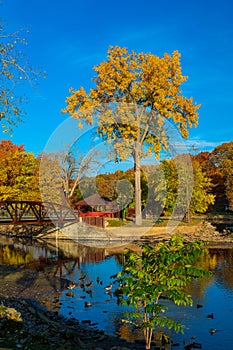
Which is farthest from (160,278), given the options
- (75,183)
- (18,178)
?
(75,183)

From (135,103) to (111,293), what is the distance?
2584cm

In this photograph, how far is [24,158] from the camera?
48344mm

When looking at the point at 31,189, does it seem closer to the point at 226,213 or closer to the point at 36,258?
the point at 36,258

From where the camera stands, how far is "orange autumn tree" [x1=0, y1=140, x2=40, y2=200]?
1809 inches

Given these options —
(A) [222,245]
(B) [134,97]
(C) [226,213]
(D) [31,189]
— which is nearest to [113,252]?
(A) [222,245]

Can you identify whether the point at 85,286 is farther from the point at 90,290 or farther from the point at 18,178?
the point at 18,178

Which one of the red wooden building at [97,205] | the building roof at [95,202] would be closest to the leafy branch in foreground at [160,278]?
the red wooden building at [97,205]

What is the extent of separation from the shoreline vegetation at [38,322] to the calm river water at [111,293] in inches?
24.3

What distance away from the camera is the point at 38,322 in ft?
42.1

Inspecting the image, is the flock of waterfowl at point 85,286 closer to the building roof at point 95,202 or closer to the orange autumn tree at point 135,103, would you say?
the orange autumn tree at point 135,103

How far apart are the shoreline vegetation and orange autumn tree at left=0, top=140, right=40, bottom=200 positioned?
23372 mm

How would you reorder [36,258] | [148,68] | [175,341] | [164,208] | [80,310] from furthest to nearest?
[164,208] < [148,68] < [36,258] < [80,310] < [175,341]

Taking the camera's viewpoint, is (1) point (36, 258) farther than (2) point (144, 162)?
No

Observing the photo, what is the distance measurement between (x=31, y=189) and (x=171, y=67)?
2128cm
